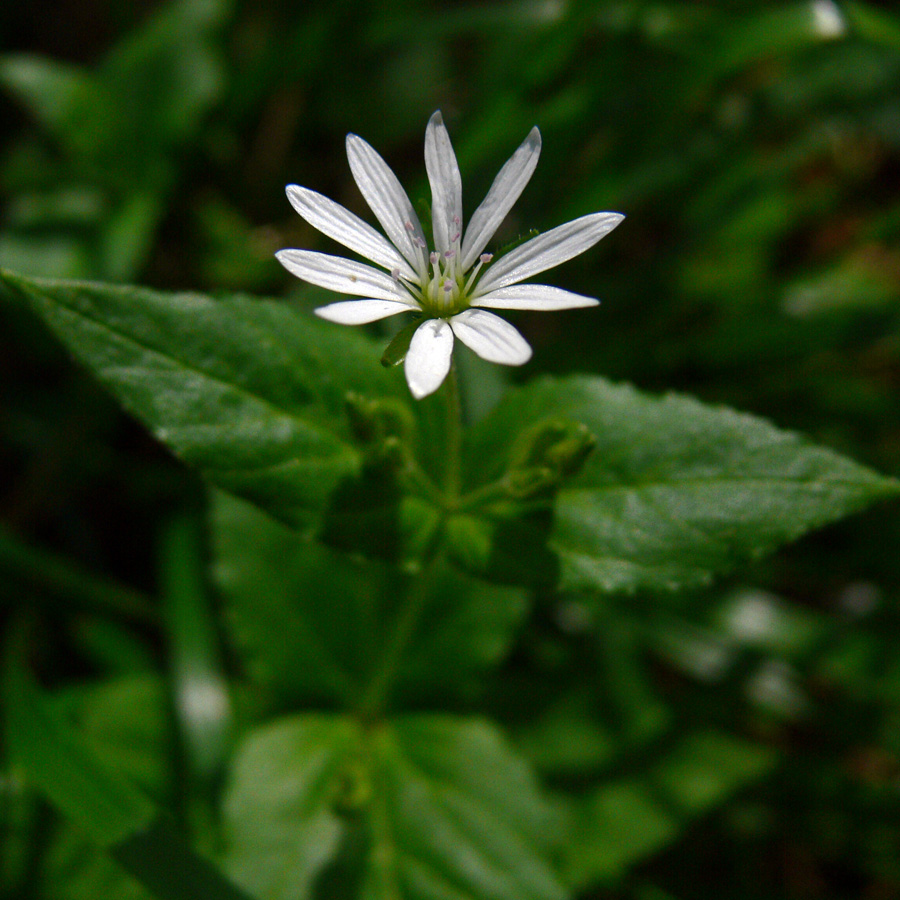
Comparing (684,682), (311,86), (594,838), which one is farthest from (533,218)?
(594,838)

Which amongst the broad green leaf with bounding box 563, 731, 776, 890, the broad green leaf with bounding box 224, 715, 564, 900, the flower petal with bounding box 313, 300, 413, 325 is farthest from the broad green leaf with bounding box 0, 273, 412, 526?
the broad green leaf with bounding box 563, 731, 776, 890

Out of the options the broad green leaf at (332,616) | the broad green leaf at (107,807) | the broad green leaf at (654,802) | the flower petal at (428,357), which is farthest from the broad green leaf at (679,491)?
the broad green leaf at (654,802)

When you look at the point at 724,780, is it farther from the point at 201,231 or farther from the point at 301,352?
the point at 201,231

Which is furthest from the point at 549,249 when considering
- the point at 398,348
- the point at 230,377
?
the point at 230,377

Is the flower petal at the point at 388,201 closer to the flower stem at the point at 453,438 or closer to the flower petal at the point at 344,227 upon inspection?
the flower petal at the point at 344,227

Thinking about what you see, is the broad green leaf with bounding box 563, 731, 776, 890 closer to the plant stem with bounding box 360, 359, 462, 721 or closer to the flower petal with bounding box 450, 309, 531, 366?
the plant stem with bounding box 360, 359, 462, 721

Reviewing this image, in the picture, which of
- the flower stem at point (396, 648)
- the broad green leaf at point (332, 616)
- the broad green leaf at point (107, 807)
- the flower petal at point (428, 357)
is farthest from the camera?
the broad green leaf at point (332, 616)

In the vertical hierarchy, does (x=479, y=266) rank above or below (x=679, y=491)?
above

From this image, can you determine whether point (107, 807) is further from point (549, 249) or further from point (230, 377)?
point (549, 249)
